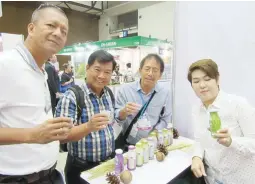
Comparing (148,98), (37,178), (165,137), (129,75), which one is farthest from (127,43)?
(37,178)

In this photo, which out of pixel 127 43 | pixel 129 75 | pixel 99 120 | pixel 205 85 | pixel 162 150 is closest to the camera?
pixel 99 120

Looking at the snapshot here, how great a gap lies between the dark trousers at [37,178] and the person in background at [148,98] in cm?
70

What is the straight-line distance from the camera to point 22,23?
7926 millimetres

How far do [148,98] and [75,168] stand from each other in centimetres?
89

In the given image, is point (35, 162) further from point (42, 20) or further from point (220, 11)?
point (220, 11)

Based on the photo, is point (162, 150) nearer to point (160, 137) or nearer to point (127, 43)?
point (160, 137)

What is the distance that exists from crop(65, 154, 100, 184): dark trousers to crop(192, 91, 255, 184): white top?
0.84 m

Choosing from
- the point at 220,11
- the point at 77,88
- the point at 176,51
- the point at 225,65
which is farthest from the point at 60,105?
the point at 220,11

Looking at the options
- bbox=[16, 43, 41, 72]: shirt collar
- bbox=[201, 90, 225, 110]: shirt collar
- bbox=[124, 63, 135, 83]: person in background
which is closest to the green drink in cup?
bbox=[201, 90, 225, 110]: shirt collar

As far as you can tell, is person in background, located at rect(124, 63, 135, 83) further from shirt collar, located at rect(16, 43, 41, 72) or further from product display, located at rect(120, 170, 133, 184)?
shirt collar, located at rect(16, 43, 41, 72)

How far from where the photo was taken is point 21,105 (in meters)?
0.88

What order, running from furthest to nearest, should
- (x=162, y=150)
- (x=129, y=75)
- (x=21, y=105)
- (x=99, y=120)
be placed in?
(x=129, y=75) → (x=162, y=150) → (x=99, y=120) → (x=21, y=105)

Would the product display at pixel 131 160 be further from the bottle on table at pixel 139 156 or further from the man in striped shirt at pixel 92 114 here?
the man in striped shirt at pixel 92 114

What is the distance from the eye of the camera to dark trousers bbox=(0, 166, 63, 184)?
917 millimetres
